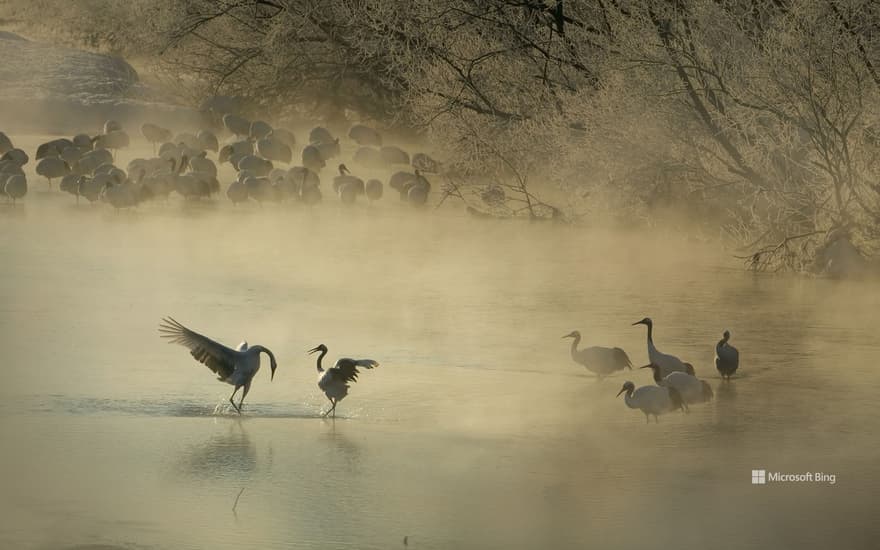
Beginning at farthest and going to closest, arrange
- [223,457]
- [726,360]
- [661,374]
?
[726,360] → [661,374] → [223,457]

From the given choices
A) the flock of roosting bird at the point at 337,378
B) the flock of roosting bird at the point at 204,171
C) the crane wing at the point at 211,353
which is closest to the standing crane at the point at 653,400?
the flock of roosting bird at the point at 337,378

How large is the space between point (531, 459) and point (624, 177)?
31.3 ft

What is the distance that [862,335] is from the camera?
496 inches

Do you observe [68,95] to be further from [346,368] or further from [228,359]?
[346,368]

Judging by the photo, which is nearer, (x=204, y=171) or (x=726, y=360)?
(x=726, y=360)

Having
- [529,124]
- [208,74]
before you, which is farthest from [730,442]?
[208,74]

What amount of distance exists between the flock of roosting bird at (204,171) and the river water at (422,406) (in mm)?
3602

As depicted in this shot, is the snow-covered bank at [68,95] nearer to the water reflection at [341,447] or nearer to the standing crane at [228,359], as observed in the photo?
the standing crane at [228,359]

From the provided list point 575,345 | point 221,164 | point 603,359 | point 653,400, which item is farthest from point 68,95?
point 653,400

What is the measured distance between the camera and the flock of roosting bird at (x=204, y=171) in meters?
20.7

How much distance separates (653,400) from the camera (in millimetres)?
9656

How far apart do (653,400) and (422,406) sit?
1395 mm

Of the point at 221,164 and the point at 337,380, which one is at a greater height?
the point at 221,164

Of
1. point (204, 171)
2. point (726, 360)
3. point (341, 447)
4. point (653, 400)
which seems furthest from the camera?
point (204, 171)
